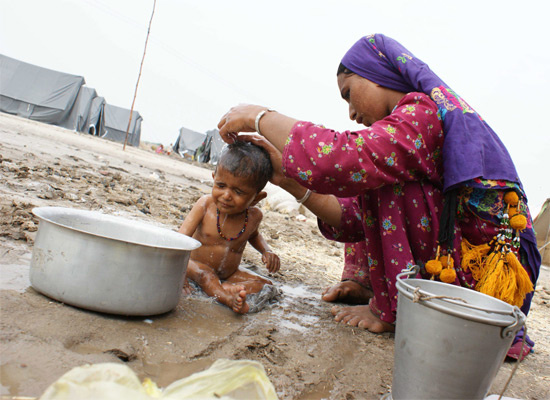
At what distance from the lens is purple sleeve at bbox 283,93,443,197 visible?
165cm

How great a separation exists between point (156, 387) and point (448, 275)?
1.36 m

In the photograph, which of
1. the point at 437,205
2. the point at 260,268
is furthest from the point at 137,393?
the point at 260,268

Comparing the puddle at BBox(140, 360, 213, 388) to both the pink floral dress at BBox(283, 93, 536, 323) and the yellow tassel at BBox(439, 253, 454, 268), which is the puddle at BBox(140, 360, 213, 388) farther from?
the yellow tassel at BBox(439, 253, 454, 268)

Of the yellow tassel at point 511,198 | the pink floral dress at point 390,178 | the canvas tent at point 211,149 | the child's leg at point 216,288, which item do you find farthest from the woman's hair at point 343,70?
the canvas tent at point 211,149

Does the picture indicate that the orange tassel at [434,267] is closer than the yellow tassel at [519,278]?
No

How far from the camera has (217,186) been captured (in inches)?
89.7

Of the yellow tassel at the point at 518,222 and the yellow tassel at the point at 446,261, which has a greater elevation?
the yellow tassel at the point at 518,222

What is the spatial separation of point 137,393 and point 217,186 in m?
1.43

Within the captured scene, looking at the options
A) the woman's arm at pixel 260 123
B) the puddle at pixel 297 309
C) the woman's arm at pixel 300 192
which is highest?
the woman's arm at pixel 260 123

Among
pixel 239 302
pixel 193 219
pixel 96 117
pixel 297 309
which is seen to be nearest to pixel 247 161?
pixel 193 219

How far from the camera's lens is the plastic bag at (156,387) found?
0.88 m

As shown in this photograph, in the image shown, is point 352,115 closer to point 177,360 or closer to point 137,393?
point 177,360

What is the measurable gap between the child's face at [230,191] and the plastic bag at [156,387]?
119 centimetres

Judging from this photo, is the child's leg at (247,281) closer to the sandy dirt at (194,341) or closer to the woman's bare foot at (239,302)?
the sandy dirt at (194,341)
